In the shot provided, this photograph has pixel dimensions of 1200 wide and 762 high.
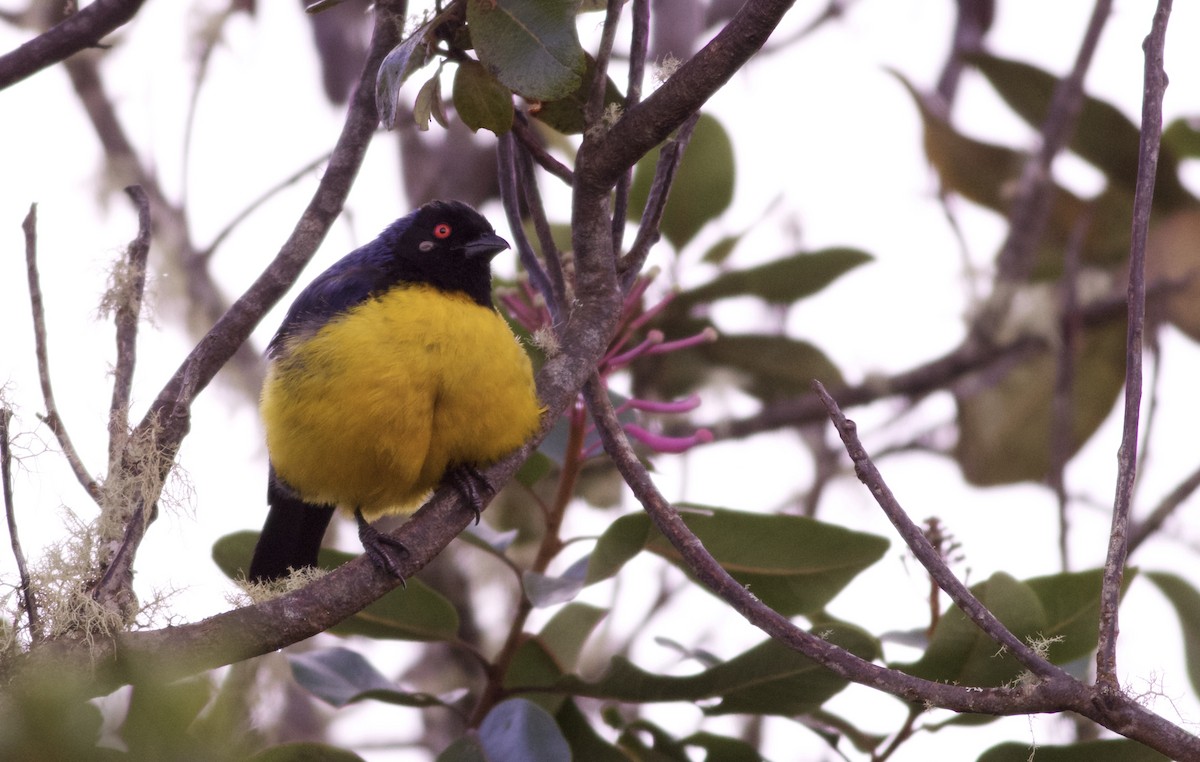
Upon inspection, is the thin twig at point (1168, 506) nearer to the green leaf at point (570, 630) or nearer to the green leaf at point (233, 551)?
the green leaf at point (570, 630)

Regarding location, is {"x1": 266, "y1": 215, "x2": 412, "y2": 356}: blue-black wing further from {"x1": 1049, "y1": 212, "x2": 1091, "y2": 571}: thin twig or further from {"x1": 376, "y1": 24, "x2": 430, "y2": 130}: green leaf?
{"x1": 1049, "y1": 212, "x2": 1091, "y2": 571}: thin twig

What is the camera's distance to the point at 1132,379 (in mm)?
1868

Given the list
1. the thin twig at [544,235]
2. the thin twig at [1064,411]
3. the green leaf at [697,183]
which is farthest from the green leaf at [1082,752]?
the green leaf at [697,183]

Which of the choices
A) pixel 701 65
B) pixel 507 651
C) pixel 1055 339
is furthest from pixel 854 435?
pixel 1055 339

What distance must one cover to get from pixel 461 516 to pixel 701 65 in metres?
0.96

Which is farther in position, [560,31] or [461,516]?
[461,516]

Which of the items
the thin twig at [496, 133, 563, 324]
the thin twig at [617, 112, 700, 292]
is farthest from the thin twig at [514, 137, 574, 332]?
the thin twig at [617, 112, 700, 292]

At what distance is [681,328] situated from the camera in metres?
4.32

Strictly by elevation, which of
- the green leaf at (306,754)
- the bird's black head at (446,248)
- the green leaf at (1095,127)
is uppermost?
the green leaf at (1095,127)

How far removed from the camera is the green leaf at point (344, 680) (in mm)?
2846

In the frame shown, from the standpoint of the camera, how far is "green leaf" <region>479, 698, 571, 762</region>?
247cm

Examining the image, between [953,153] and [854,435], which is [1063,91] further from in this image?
[854,435]

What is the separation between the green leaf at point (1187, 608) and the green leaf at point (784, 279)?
4.47 feet

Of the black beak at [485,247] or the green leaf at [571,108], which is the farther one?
the black beak at [485,247]
